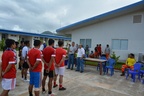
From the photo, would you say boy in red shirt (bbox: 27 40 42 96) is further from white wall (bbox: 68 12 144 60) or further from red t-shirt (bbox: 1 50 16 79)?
white wall (bbox: 68 12 144 60)

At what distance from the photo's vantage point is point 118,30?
13.9m

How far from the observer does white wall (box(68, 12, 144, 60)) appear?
1277 centimetres

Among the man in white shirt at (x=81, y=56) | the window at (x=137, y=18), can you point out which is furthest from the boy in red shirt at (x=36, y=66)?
the window at (x=137, y=18)

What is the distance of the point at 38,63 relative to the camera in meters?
3.94

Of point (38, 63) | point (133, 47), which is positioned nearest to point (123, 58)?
point (133, 47)

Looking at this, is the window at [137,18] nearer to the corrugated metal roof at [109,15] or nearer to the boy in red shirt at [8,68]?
the corrugated metal roof at [109,15]

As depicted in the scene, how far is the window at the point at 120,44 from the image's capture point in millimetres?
13557

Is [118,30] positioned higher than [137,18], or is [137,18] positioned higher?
[137,18]

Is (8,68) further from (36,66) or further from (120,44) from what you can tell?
(120,44)

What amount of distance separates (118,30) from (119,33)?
313 mm

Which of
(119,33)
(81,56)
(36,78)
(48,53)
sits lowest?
(36,78)

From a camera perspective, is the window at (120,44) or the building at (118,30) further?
the window at (120,44)

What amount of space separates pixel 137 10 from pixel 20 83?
37.7 ft

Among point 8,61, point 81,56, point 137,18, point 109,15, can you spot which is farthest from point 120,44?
point 8,61
